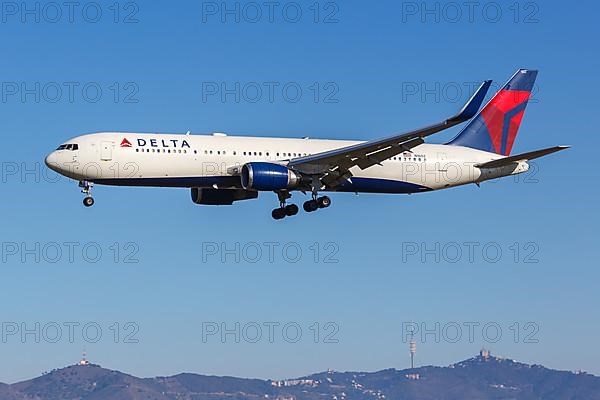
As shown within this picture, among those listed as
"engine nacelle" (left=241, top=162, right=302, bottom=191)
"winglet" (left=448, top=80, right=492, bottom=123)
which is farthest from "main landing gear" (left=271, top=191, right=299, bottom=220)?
"winglet" (left=448, top=80, right=492, bottom=123)

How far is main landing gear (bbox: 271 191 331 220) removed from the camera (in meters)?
66.4

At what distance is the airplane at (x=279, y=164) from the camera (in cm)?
6034

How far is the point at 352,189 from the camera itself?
220 ft

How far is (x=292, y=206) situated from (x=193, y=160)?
9.20 m

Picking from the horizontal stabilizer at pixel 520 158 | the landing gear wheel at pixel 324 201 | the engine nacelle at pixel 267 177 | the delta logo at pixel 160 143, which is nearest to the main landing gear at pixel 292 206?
the landing gear wheel at pixel 324 201

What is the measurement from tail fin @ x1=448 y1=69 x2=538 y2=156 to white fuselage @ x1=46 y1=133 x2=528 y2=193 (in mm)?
6980

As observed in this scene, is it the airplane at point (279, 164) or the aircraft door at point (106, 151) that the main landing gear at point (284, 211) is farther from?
the aircraft door at point (106, 151)

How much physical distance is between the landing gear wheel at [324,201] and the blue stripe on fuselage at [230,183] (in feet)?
2.86

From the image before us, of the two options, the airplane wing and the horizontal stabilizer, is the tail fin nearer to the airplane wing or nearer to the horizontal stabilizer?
the horizontal stabilizer

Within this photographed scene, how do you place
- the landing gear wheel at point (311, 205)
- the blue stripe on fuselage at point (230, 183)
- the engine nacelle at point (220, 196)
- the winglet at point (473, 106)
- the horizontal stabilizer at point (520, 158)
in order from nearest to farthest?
1. the winglet at point (473, 106)
2. the blue stripe on fuselage at point (230, 183)
3. the horizontal stabilizer at point (520, 158)
4. the landing gear wheel at point (311, 205)
5. the engine nacelle at point (220, 196)

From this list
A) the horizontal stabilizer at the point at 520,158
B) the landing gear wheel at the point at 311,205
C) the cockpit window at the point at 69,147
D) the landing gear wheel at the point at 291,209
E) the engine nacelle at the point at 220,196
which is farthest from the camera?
the landing gear wheel at the point at 291,209

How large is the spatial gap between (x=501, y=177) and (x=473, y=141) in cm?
385

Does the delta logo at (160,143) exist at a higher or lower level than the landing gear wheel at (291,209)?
higher

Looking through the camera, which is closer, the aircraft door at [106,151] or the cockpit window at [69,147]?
the aircraft door at [106,151]
